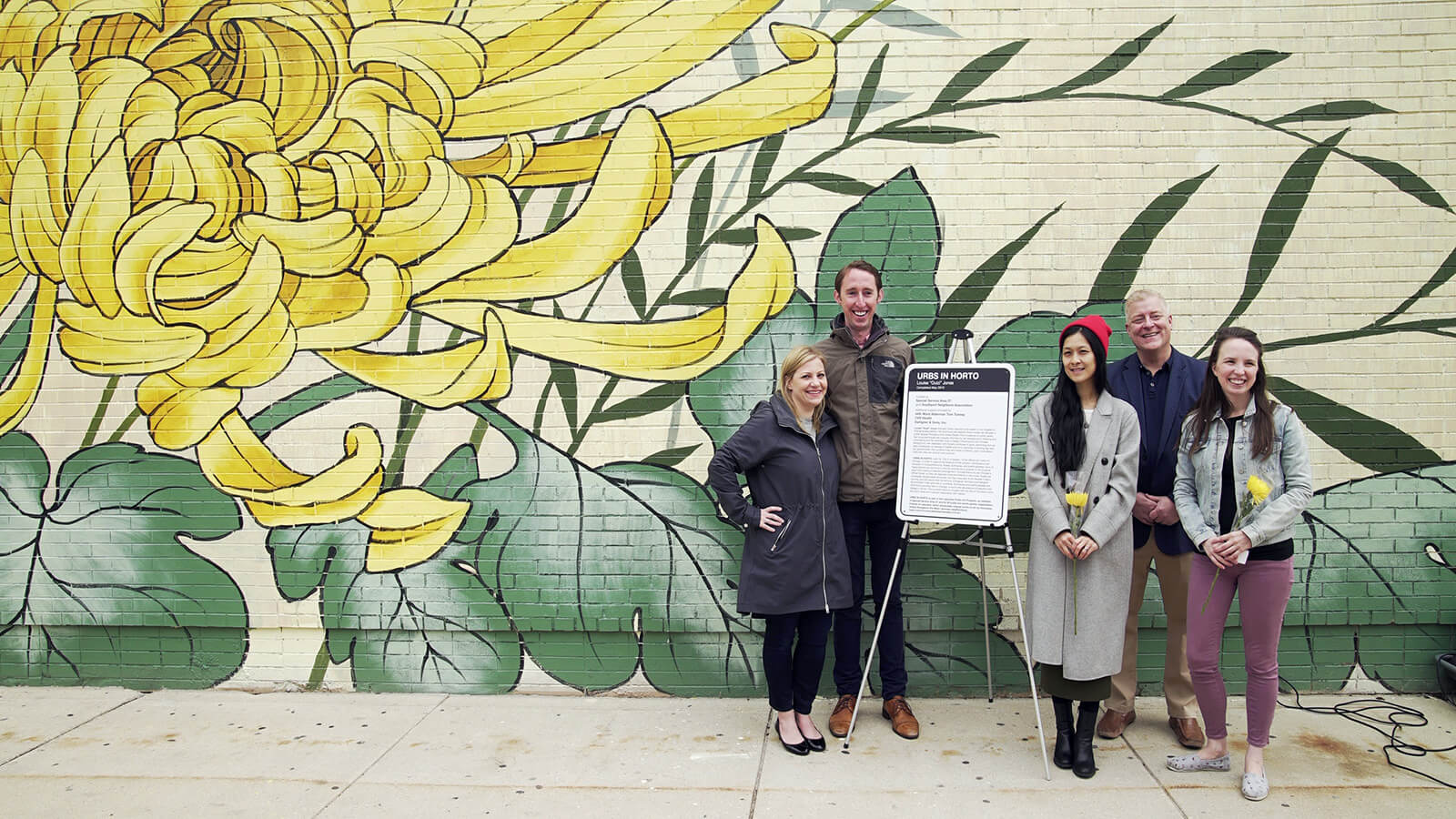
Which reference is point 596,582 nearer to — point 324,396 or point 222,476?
point 324,396

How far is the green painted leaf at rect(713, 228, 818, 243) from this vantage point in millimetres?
4840

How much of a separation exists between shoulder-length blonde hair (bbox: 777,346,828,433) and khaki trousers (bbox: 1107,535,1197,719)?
1.65 m

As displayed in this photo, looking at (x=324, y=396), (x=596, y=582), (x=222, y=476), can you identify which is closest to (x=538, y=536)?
(x=596, y=582)

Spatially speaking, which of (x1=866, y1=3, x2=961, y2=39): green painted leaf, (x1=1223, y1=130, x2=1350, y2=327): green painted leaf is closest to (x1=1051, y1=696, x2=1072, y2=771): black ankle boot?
(x1=1223, y1=130, x2=1350, y2=327): green painted leaf

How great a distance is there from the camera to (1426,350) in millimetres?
4734

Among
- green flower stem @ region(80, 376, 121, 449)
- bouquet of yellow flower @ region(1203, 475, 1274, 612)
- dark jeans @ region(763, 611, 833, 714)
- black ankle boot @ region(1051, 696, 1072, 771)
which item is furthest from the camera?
green flower stem @ region(80, 376, 121, 449)

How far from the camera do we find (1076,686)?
155 inches

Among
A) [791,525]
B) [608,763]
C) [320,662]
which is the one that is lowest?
[608,763]

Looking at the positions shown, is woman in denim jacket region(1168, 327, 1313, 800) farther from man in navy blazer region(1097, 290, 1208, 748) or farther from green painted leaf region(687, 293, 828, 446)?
green painted leaf region(687, 293, 828, 446)

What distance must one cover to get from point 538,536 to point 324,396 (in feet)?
4.54

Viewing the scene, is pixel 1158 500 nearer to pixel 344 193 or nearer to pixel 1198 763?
pixel 1198 763

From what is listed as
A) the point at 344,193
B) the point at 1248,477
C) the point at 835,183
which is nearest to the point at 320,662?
the point at 344,193

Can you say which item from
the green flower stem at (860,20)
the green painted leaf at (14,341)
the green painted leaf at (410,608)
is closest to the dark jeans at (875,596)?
the green painted leaf at (410,608)

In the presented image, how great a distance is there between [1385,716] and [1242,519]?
67.7 inches
